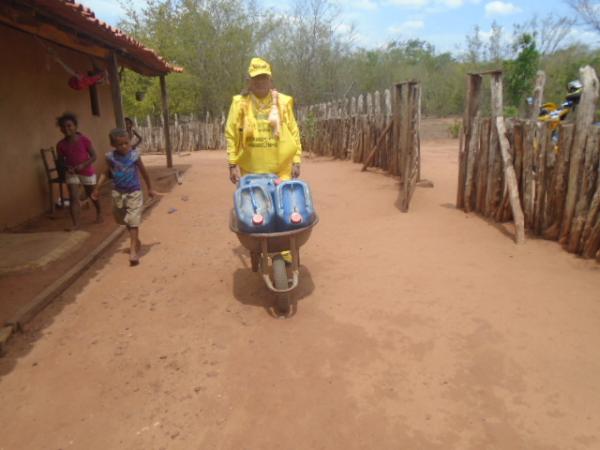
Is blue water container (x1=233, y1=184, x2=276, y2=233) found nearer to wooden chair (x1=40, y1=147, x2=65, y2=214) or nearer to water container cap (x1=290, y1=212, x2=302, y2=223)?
water container cap (x1=290, y1=212, x2=302, y2=223)

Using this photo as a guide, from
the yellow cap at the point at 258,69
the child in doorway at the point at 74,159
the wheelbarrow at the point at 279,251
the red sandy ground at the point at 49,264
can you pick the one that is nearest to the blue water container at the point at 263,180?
the wheelbarrow at the point at 279,251

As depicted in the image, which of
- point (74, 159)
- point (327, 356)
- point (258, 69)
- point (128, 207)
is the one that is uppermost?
point (258, 69)

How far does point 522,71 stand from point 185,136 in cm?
1436

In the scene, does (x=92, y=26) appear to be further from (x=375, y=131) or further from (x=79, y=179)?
(x=375, y=131)

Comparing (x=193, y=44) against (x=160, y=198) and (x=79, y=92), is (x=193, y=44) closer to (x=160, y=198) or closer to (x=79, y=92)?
(x=79, y=92)

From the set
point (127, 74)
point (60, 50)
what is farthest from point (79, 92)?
point (127, 74)

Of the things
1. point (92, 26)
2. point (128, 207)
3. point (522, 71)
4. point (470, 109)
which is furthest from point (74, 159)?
point (522, 71)

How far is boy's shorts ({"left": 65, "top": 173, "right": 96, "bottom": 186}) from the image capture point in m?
6.24

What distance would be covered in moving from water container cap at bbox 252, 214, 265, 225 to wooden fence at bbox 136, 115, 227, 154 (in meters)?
17.2

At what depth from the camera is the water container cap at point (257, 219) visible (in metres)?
A: 3.43

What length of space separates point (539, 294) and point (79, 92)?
8.92 metres

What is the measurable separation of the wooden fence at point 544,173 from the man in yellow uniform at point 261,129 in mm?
2757

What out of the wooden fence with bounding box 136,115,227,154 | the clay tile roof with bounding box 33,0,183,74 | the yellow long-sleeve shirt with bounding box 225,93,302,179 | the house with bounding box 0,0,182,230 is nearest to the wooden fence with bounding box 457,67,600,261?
the yellow long-sleeve shirt with bounding box 225,93,302,179

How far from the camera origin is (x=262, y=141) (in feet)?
13.2
